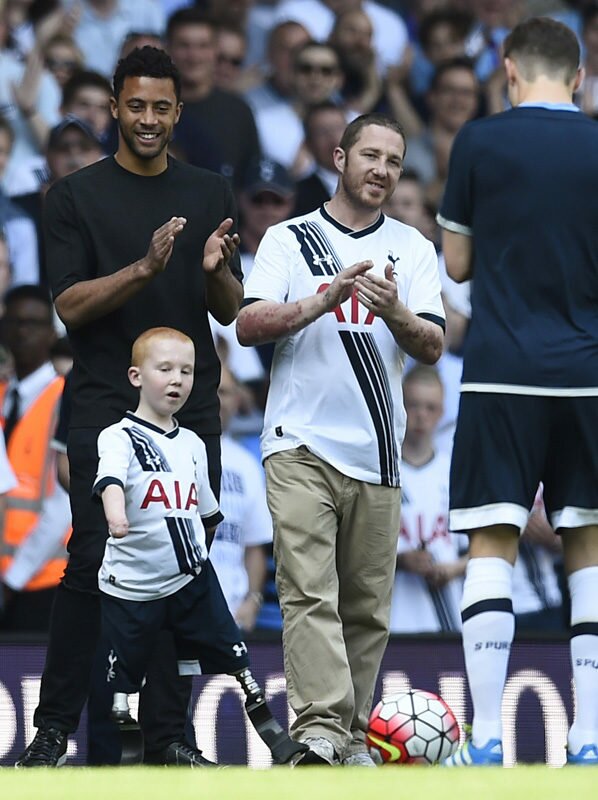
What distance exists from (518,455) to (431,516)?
354 cm

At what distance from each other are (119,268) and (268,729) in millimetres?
1642

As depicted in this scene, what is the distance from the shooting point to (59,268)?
19.4 feet

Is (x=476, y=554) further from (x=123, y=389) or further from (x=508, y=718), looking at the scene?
(x=508, y=718)

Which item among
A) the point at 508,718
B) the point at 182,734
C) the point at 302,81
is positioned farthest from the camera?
the point at 302,81

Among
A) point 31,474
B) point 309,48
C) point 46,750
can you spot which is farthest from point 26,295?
point 46,750

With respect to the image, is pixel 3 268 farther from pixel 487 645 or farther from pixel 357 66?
pixel 487 645

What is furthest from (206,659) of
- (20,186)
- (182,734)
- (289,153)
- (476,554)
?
(289,153)

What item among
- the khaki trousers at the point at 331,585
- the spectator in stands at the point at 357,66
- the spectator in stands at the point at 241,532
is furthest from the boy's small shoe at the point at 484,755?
the spectator in stands at the point at 357,66

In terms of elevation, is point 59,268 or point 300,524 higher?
point 59,268

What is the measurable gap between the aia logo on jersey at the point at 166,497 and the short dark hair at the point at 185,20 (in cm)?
565

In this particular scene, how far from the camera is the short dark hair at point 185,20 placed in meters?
10.6

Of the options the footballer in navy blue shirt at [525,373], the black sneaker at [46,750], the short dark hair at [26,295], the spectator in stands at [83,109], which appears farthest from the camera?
the spectator in stands at [83,109]

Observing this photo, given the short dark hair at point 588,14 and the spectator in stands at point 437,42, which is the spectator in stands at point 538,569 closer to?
the spectator in stands at point 437,42

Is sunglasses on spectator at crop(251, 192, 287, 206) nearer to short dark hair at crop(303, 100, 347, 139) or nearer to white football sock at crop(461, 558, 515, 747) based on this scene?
short dark hair at crop(303, 100, 347, 139)
